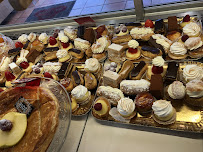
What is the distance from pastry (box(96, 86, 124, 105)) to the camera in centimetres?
191

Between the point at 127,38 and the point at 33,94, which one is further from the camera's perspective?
the point at 127,38

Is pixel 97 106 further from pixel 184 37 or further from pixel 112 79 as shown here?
pixel 184 37

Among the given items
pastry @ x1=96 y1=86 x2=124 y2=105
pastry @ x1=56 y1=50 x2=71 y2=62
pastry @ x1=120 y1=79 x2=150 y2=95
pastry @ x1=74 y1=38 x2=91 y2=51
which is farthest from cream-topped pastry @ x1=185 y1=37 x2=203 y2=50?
pastry @ x1=56 y1=50 x2=71 y2=62

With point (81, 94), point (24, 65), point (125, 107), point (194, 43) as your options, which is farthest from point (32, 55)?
point (194, 43)

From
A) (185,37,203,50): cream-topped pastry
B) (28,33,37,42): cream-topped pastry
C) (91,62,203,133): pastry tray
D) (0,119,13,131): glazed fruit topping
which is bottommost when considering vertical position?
(91,62,203,133): pastry tray

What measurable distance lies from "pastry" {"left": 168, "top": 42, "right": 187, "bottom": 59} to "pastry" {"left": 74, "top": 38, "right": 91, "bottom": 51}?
1137 mm

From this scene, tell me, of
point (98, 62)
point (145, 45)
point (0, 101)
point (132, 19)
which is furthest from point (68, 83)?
point (132, 19)

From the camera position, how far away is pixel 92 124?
Answer: 1.96 meters

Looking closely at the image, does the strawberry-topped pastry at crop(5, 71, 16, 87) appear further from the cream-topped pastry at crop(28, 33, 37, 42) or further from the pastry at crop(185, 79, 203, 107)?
the pastry at crop(185, 79, 203, 107)

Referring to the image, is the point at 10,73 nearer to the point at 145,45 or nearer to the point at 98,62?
the point at 98,62

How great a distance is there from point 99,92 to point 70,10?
160cm

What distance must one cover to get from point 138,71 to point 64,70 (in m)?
0.94

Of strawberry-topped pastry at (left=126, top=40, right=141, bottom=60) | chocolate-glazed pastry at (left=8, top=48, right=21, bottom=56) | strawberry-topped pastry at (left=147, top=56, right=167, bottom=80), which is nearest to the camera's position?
strawberry-topped pastry at (left=147, top=56, right=167, bottom=80)

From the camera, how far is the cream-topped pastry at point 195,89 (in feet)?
5.27
